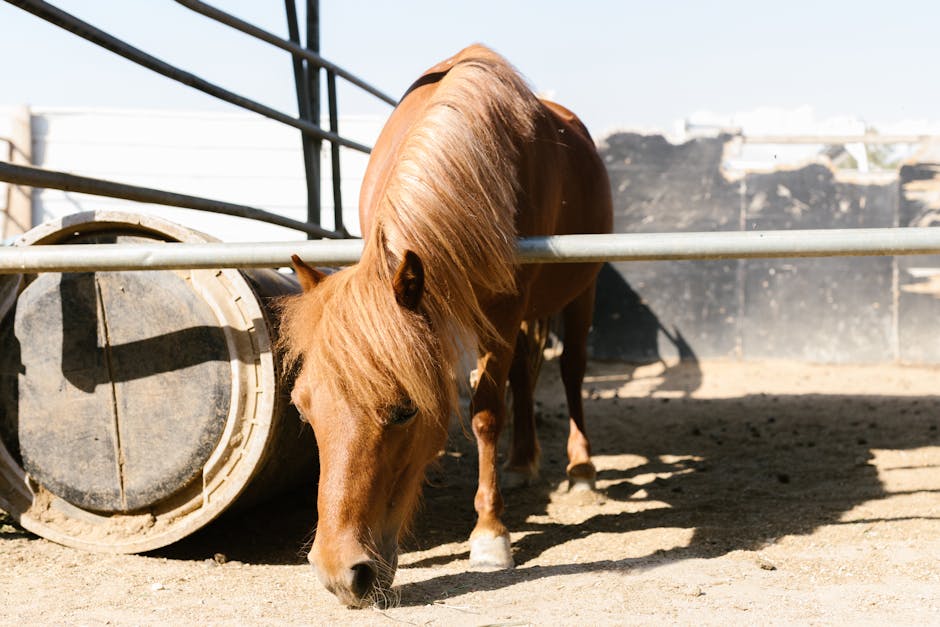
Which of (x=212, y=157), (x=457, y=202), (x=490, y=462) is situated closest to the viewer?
(x=457, y=202)

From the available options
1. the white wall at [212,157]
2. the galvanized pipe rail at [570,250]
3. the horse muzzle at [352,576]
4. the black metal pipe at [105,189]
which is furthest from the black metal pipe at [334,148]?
the white wall at [212,157]

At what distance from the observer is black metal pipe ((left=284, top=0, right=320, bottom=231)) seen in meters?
4.54

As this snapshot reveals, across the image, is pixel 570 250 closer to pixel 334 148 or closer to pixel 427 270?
pixel 427 270

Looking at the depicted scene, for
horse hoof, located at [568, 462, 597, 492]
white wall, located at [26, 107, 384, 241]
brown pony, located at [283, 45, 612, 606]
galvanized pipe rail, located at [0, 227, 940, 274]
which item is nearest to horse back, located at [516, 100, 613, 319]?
brown pony, located at [283, 45, 612, 606]

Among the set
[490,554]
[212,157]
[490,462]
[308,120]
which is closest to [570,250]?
[490,462]

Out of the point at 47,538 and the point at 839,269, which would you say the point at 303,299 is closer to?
the point at 47,538

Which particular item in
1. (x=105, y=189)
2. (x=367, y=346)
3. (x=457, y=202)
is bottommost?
(x=367, y=346)

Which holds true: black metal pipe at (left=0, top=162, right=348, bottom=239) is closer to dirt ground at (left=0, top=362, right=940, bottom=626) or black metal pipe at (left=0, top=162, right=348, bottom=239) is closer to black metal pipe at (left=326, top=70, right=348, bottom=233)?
black metal pipe at (left=326, top=70, right=348, bottom=233)

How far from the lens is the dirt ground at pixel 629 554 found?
7.40ft

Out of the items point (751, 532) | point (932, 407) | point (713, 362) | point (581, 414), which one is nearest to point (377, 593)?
point (751, 532)

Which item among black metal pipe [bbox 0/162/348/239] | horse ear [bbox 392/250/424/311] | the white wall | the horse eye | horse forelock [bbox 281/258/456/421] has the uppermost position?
the white wall

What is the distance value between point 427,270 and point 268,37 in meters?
2.42

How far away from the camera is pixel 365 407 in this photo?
2.07m

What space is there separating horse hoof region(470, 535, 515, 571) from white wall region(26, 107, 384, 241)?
25.0 ft
